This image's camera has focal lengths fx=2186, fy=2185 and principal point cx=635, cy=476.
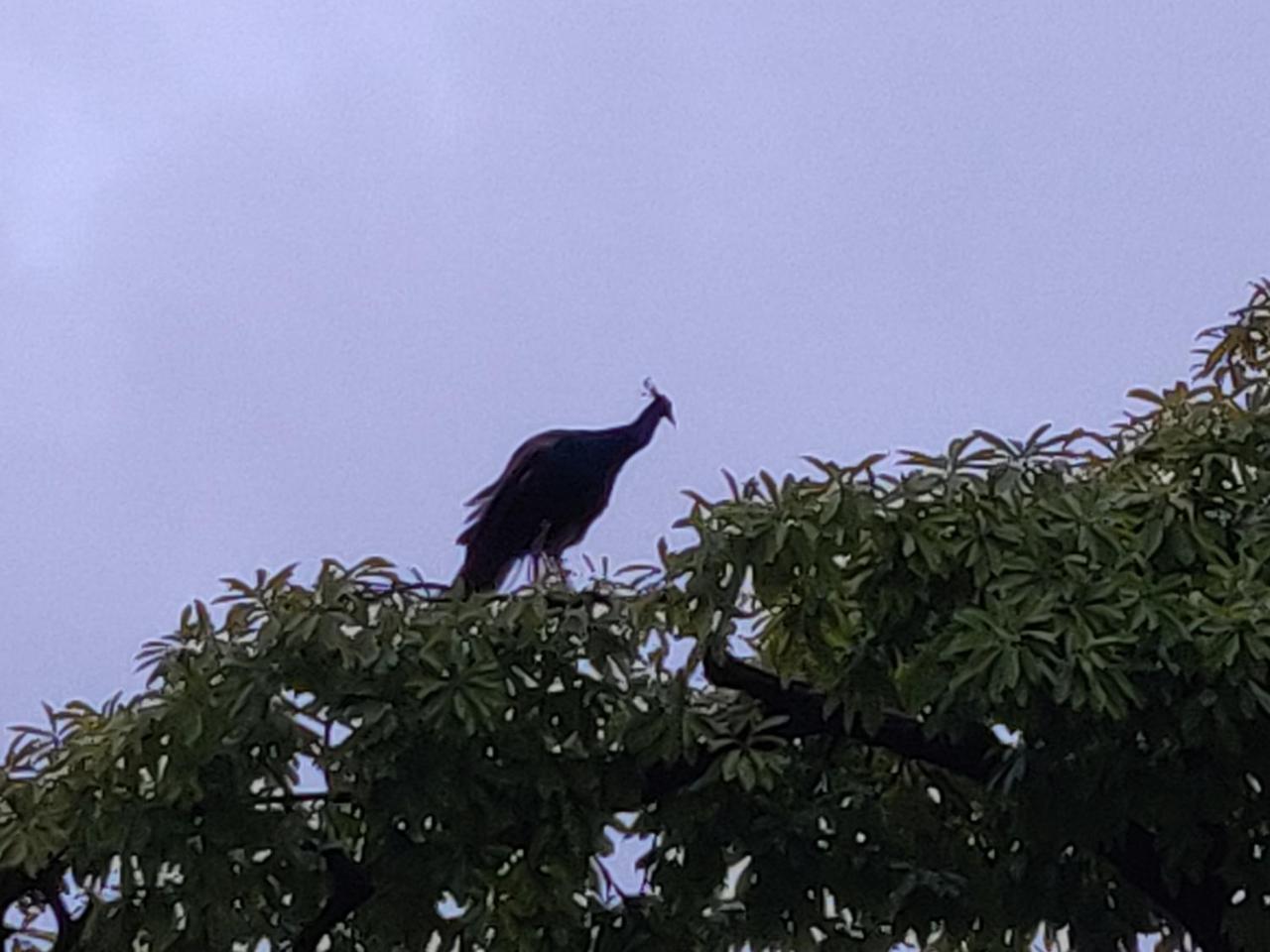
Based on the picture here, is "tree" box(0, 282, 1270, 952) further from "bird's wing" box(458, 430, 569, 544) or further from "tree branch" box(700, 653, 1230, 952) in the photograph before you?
"bird's wing" box(458, 430, 569, 544)

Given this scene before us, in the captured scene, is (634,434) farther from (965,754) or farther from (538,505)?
(965,754)

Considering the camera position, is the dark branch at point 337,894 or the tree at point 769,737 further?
the dark branch at point 337,894

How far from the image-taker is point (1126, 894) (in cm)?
436

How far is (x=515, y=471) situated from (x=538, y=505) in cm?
13

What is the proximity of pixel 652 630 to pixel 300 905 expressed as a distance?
933 millimetres

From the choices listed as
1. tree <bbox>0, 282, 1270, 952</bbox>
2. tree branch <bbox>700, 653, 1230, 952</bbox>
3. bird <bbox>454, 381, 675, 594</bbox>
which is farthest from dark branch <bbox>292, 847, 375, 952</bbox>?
bird <bbox>454, 381, 675, 594</bbox>

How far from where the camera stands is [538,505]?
17.9 ft

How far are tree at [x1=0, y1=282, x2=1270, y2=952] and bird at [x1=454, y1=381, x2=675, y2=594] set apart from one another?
3.97 ft

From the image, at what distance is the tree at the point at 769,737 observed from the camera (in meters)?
3.78

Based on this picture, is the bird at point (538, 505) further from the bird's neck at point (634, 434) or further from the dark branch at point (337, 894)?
the dark branch at point (337, 894)

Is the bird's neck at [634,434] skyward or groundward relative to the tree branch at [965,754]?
skyward

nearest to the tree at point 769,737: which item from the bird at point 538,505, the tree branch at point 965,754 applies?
the tree branch at point 965,754

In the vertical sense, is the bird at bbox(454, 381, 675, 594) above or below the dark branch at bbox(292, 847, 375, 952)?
above

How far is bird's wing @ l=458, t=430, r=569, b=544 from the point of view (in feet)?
18.1
